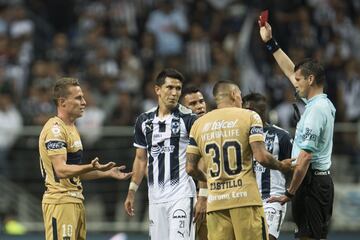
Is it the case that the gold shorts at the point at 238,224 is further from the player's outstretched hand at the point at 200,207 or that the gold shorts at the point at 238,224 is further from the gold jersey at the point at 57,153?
the gold jersey at the point at 57,153

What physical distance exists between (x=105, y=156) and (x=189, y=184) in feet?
21.1

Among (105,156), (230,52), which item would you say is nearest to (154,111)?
(105,156)

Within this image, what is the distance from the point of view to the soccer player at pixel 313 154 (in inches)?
458

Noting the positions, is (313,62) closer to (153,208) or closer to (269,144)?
(269,144)

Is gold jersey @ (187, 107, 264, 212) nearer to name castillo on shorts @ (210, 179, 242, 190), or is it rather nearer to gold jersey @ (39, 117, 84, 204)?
name castillo on shorts @ (210, 179, 242, 190)

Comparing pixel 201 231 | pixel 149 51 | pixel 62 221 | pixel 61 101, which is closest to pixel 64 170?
pixel 62 221

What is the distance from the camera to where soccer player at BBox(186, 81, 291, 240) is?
11.2m

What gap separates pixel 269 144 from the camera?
12.9m

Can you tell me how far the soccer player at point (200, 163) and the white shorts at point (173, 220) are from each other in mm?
121

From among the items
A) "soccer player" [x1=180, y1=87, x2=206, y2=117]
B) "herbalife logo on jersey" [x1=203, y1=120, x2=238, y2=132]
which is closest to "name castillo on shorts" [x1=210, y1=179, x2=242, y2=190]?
"herbalife logo on jersey" [x1=203, y1=120, x2=238, y2=132]

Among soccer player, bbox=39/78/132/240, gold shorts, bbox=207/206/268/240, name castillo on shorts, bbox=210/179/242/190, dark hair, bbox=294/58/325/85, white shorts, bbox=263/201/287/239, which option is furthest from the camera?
white shorts, bbox=263/201/287/239

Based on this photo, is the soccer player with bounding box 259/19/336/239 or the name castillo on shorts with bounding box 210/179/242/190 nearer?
the name castillo on shorts with bounding box 210/179/242/190

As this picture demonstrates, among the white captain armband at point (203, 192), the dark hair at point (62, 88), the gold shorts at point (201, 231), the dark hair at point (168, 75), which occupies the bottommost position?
the gold shorts at point (201, 231)

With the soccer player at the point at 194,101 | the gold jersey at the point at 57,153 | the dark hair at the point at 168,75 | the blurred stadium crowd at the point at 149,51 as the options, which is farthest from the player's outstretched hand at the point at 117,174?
the blurred stadium crowd at the point at 149,51
